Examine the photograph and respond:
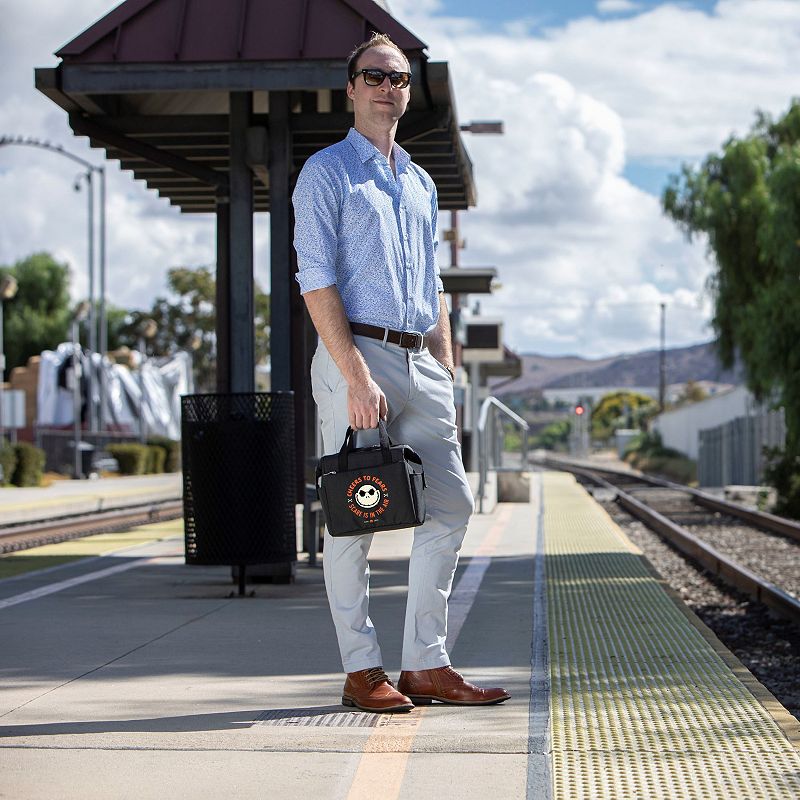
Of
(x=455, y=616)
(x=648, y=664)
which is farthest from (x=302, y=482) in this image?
(x=648, y=664)

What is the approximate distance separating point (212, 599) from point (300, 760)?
4480 millimetres

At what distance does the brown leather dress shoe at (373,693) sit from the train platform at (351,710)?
0.05 m

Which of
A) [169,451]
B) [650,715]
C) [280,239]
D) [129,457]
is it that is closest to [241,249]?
[280,239]

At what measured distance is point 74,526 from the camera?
785 inches

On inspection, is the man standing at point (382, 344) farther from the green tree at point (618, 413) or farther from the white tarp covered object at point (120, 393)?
the green tree at point (618, 413)

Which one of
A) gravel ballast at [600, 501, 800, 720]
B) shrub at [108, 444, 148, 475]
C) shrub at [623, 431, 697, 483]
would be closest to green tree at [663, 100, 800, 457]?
gravel ballast at [600, 501, 800, 720]

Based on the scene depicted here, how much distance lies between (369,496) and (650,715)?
1.24 metres

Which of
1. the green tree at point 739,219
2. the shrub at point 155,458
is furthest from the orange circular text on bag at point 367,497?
the shrub at point 155,458

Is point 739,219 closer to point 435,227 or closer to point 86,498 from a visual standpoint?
point 86,498

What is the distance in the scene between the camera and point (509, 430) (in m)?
156

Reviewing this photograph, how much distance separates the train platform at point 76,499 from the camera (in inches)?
885

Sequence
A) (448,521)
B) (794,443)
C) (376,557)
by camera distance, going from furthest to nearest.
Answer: (794,443) → (376,557) → (448,521)

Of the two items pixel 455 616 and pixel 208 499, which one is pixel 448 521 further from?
pixel 208 499

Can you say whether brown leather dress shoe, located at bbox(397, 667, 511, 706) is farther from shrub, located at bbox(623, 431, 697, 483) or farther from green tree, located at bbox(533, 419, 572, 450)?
green tree, located at bbox(533, 419, 572, 450)
